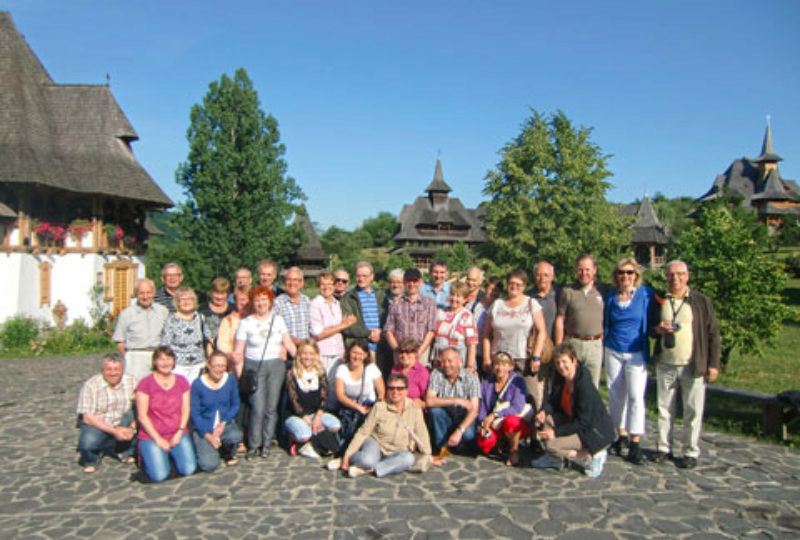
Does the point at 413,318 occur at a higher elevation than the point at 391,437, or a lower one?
higher

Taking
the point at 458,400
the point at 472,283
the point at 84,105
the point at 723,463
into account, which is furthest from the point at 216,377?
the point at 84,105

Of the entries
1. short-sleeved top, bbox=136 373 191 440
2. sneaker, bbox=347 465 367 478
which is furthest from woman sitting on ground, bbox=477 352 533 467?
short-sleeved top, bbox=136 373 191 440

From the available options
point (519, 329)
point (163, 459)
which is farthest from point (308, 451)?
point (519, 329)

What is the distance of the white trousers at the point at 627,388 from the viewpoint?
20.2 ft

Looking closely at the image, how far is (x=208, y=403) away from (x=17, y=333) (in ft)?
49.5

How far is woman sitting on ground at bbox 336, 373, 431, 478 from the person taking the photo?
5.96 meters

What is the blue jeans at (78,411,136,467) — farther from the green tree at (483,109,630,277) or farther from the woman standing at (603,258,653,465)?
the green tree at (483,109,630,277)

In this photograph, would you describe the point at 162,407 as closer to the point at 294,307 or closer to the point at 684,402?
the point at 294,307

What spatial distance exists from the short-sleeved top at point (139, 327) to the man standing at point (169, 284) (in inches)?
10.2

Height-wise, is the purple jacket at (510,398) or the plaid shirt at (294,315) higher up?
the plaid shirt at (294,315)

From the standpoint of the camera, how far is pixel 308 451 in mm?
6570

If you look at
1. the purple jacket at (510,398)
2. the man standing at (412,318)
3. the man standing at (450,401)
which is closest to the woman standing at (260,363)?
the man standing at (412,318)

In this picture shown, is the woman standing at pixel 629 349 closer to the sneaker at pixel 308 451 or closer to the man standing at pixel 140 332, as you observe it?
the sneaker at pixel 308 451

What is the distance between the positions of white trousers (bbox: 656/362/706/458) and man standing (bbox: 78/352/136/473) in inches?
234
